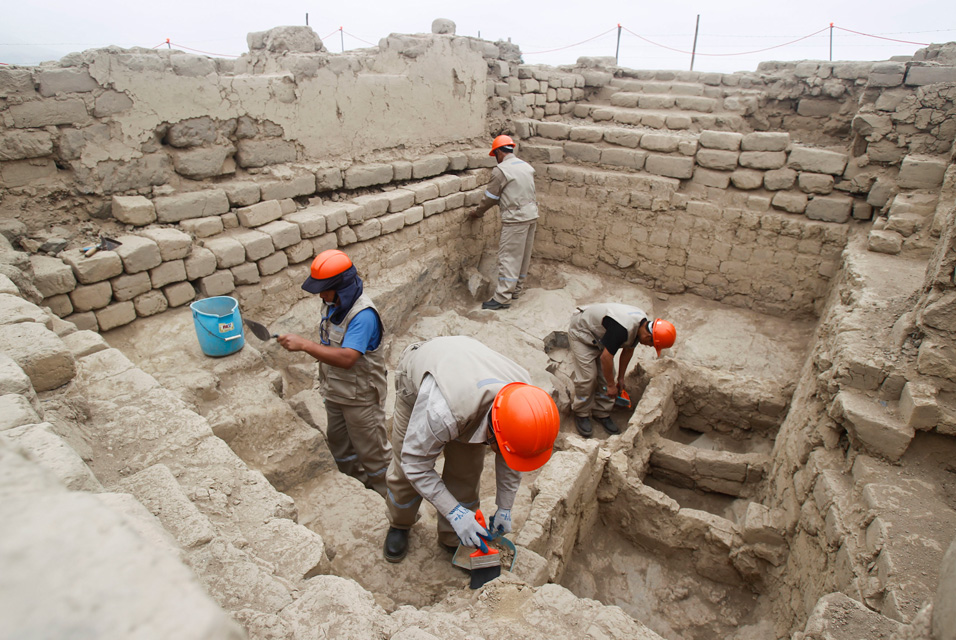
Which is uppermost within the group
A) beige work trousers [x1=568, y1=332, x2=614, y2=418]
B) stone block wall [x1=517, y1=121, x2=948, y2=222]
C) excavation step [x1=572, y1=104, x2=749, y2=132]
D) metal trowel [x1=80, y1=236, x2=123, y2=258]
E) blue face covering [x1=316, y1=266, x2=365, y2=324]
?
excavation step [x1=572, y1=104, x2=749, y2=132]

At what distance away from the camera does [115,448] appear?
7.69ft

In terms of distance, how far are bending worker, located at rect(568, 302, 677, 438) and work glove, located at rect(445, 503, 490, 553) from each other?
97.3 inches

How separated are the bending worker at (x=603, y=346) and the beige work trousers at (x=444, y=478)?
212cm

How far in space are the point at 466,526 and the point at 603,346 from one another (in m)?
2.62

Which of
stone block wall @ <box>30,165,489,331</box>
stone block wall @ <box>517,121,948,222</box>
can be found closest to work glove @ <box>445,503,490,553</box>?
stone block wall @ <box>30,165,489,331</box>

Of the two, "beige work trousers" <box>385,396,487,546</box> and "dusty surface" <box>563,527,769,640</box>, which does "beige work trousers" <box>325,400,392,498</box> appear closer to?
"beige work trousers" <box>385,396,487,546</box>

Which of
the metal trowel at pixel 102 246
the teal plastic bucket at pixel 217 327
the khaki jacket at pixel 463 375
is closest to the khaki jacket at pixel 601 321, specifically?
the khaki jacket at pixel 463 375

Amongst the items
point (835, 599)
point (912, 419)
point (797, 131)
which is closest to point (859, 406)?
point (912, 419)

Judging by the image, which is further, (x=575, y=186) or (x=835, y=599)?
(x=575, y=186)

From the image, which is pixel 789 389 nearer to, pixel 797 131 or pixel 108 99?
pixel 797 131

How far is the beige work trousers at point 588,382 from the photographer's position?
16.2 ft

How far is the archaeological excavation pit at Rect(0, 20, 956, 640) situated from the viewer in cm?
189

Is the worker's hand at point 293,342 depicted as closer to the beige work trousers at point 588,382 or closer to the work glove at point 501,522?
the work glove at point 501,522

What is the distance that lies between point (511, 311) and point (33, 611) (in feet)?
19.3
